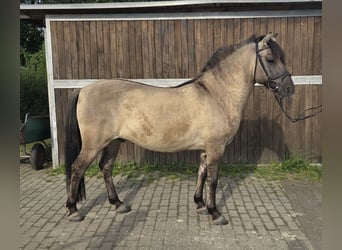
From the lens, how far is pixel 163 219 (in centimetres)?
396

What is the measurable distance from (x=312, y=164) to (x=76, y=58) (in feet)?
16.7

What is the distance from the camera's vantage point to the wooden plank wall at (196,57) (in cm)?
608

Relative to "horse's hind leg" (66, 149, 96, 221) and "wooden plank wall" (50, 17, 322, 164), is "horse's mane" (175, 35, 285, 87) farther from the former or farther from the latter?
"wooden plank wall" (50, 17, 322, 164)

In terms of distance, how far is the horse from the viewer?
3.75 metres

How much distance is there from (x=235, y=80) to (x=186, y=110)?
27.8 inches

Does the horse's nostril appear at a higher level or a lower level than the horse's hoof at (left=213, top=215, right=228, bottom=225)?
higher

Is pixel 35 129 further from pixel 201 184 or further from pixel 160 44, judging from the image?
pixel 201 184

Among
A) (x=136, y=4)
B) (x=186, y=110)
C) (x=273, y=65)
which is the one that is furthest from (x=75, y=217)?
(x=136, y=4)

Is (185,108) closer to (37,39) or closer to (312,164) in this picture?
(312,164)

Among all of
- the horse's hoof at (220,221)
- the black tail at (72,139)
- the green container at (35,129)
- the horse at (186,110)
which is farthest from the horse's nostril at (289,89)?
the green container at (35,129)

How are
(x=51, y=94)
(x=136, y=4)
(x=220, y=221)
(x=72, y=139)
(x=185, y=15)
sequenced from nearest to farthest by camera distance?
1. (x=220, y=221)
2. (x=72, y=139)
3. (x=136, y=4)
4. (x=185, y=15)
5. (x=51, y=94)

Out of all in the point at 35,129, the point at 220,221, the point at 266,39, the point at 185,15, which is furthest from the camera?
the point at 35,129

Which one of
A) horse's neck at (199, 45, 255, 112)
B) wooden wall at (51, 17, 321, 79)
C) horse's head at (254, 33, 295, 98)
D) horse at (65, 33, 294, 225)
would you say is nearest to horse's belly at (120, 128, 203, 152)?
horse at (65, 33, 294, 225)

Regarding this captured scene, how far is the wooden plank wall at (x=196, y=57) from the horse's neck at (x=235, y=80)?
7.69 ft
